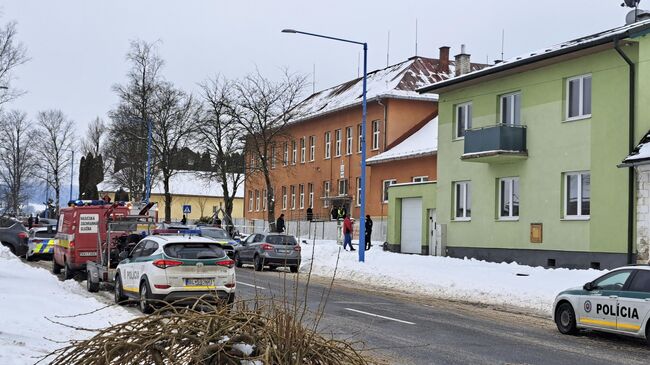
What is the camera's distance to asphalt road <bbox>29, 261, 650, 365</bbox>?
10641 mm

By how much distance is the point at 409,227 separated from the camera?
37219 millimetres

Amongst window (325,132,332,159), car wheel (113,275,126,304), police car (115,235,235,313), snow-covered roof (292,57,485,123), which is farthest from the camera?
window (325,132,332,159)

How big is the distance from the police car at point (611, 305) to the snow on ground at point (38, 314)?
7989 mm

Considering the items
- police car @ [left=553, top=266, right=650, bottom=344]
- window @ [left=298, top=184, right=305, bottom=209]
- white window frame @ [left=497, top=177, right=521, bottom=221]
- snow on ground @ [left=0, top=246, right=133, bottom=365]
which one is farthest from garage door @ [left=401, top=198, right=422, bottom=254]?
police car @ [left=553, top=266, right=650, bottom=344]

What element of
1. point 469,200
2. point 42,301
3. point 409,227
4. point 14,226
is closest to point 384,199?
point 409,227

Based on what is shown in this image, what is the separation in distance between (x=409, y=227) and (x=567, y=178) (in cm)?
1136

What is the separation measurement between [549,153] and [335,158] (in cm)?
2664

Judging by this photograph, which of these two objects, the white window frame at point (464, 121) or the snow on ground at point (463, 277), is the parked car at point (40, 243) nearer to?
the snow on ground at point (463, 277)

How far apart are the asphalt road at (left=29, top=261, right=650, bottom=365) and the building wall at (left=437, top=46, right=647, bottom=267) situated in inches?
341

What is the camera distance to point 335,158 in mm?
53188

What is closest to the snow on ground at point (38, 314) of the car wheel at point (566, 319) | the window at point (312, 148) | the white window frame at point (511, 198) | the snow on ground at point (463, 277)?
the car wheel at point (566, 319)

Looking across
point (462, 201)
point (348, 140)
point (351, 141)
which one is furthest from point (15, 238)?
point (348, 140)

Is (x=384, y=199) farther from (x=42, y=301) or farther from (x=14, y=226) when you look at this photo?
(x=42, y=301)

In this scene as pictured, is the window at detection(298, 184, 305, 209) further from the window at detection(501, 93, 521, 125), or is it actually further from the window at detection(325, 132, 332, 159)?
the window at detection(501, 93, 521, 125)
